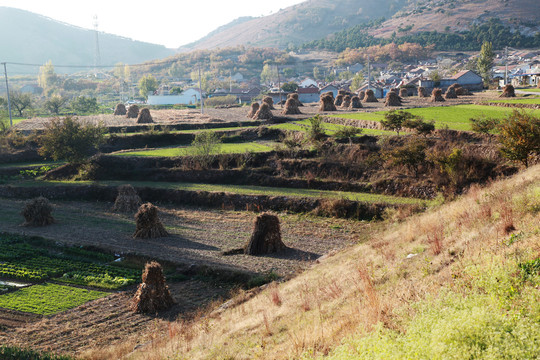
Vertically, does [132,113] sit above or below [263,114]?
above

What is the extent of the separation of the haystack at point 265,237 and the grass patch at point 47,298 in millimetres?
6472

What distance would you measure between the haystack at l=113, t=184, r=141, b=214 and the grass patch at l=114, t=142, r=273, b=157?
22.3ft

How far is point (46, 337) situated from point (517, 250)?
1249 cm

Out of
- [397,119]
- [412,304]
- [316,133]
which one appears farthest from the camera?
[316,133]

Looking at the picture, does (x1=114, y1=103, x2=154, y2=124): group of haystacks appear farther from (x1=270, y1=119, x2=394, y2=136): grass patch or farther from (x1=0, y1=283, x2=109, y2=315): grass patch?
(x1=0, y1=283, x2=109, y2=315): grass patch

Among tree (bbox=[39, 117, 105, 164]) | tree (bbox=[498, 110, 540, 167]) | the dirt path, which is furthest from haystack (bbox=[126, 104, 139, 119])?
tree (bbox=[498, 110, 540, 167])

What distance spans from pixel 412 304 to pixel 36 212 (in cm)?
2437

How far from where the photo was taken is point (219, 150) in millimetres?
35750

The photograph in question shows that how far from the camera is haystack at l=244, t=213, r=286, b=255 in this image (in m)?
21.0

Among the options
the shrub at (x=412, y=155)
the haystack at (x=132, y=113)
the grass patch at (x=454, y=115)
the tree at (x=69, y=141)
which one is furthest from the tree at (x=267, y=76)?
the shrub at (x=412, y=155)

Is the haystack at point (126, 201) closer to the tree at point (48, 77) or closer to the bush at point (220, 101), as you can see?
the bush at point (220, 101)

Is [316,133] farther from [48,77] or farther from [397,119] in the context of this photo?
[48,77]

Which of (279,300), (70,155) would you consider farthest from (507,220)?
(70,155)

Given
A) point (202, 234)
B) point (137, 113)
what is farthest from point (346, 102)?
point (202, 234)
